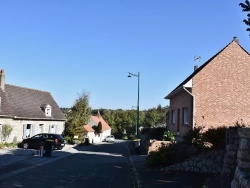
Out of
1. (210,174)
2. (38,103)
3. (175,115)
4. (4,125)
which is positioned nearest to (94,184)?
(210,174)

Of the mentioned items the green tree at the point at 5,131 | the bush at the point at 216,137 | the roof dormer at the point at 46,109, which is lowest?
the green tree at the point at 5,131

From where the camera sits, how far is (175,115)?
29.8 metres

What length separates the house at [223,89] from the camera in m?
23.3

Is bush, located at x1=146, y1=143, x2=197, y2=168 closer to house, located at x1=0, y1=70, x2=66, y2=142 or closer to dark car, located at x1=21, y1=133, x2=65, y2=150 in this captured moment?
dark car, located at x1=21, y1=133, x2=65, y2=150

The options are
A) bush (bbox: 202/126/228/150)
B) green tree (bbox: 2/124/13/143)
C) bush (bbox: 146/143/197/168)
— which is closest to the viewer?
bush (bbox: 146/143/197/168)

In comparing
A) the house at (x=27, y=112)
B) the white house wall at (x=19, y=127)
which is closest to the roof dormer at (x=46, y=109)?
the house at (x=27, y=112)

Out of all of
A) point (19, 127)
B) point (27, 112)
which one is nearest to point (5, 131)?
point (19, 127)

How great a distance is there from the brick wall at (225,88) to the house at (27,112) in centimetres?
1946

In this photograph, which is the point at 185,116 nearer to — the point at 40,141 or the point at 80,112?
the point at 40,141

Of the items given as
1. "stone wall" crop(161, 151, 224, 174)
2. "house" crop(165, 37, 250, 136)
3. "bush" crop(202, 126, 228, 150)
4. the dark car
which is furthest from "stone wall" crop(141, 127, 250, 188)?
the dark car

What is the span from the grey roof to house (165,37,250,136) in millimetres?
19232

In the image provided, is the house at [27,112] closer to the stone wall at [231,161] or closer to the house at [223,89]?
the house at [223,89]

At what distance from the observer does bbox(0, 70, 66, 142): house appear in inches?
1428

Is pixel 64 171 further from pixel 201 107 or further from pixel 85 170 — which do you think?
A: pixel 201 107
